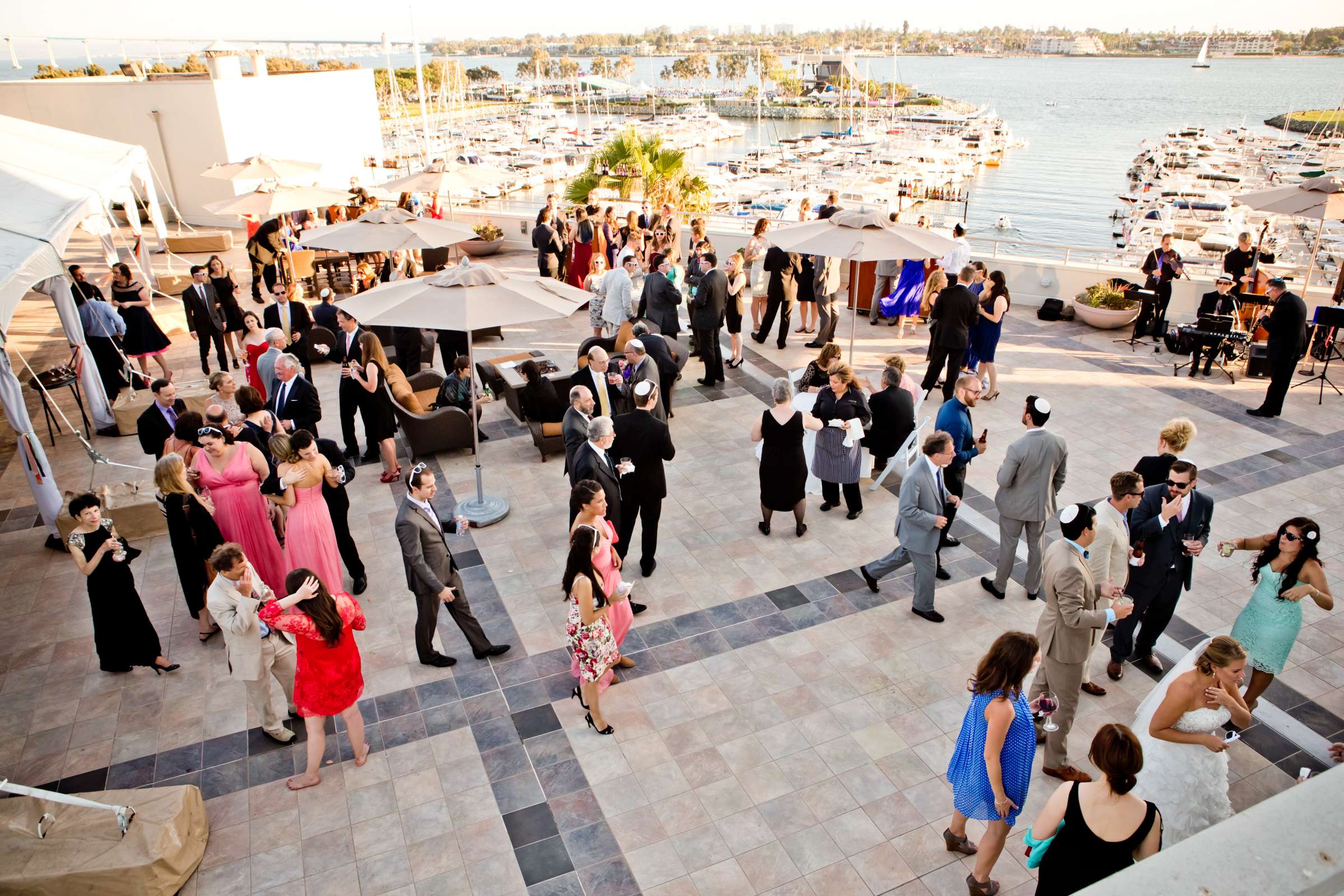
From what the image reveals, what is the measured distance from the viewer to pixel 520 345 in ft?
44.0

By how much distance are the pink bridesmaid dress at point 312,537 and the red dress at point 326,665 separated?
4.05 ft

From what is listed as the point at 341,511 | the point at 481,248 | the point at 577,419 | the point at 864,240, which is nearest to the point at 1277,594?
the point at 577,419

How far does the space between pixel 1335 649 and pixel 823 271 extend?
25.2ft

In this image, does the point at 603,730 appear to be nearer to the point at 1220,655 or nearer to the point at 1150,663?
the point at 1220,655

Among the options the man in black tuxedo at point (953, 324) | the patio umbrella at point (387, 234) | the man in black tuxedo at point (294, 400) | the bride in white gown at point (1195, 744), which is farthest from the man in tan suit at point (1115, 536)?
the patio umbrella at point (387, 234)

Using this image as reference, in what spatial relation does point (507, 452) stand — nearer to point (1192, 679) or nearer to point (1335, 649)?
point (1192, 679)

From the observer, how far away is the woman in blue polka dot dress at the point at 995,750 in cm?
397

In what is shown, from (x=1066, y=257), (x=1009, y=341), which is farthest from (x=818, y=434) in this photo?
(x=1066, y=257)

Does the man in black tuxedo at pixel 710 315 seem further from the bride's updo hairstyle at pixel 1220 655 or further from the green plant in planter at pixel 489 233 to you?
the green plant in planter at pixel 489 233

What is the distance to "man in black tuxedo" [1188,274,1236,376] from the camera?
1170 centimetres

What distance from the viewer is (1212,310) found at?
39.8 ft

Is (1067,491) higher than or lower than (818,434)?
lower

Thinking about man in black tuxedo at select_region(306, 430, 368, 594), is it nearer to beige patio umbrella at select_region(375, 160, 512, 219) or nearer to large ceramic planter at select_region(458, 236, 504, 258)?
beige patio umbrella at select_region(375, 160, 512, 219)

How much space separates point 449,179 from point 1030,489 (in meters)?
11.8
